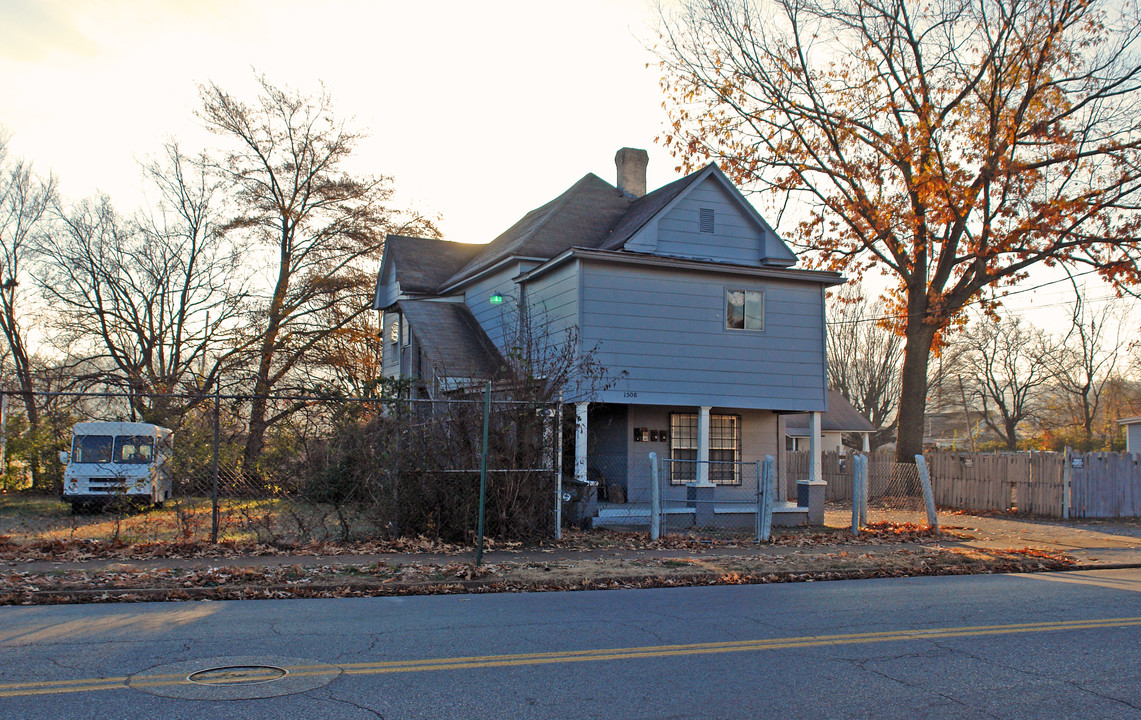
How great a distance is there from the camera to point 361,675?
20.8ft

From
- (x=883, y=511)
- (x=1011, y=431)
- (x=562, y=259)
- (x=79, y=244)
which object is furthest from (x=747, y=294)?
(x=1011, y=431)

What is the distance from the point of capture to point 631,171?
27422mm

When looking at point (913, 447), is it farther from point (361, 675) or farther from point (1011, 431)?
point (1011, 431)

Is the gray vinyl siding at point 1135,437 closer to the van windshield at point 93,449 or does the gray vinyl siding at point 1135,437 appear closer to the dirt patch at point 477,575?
the dirt patch at point 477,575

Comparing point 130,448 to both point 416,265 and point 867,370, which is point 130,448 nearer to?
point 416,265

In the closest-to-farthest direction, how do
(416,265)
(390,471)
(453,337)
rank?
(390,471)
(453,337)
(416,265)

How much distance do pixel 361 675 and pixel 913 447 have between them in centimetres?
2341

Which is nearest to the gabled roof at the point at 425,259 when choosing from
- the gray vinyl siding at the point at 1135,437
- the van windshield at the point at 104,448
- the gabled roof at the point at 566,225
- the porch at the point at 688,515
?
the gabled roof at the point at 566,225

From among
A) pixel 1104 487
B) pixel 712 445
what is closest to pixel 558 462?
pixel 712 445

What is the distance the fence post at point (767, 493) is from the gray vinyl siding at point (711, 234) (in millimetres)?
6466

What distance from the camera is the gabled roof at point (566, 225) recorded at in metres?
22.2

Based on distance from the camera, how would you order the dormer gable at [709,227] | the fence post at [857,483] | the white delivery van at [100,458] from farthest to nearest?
the dormer gable at [709,227]
the white delivery van at [100,458]
the fence post at [857,483]

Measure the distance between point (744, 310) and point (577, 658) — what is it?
14.6 meters

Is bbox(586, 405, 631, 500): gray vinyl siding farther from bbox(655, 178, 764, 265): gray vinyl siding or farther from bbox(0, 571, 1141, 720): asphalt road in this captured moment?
bbox(0, 571, 1141, 720): asphalt road
